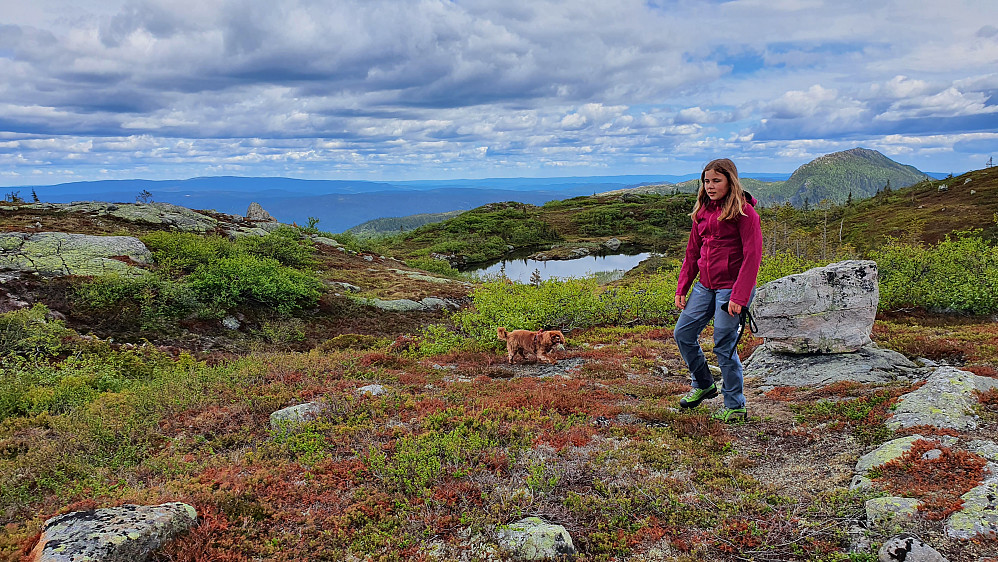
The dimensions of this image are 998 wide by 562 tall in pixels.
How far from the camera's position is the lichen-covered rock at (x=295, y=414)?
313 inches

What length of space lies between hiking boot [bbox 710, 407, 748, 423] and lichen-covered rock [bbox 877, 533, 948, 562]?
362 centimetres

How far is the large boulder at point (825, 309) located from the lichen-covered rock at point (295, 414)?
383 inches

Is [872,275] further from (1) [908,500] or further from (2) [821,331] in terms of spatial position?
(1) [908,500]

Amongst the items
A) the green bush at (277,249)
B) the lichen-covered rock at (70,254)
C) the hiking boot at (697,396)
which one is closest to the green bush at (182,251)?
the lichen-covered rock at (70,254)

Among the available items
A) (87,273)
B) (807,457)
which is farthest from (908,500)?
(87,273)

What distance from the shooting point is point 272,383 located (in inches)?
401

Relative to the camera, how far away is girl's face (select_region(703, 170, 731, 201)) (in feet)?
23.2

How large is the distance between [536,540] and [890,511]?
339 cm

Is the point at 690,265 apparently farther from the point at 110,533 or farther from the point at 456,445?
the point at 110,533

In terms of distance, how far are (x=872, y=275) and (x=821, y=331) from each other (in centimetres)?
169

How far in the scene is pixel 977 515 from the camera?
426 cm

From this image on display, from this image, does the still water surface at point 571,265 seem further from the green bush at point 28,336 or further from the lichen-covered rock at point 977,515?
the lichen-covered rock at point 977,515

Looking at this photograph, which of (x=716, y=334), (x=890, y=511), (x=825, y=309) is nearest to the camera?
(x=890, y=511)

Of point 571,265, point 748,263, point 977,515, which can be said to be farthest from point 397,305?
point 571,265
